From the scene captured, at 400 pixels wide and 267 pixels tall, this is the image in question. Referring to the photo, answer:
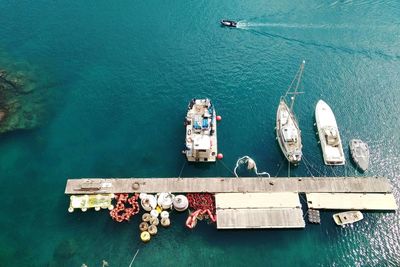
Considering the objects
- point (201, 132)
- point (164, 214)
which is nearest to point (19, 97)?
point (201, 132)

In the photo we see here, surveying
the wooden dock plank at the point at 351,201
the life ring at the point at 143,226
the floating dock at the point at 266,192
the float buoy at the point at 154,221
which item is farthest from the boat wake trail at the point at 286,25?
the life ring at the point at 143,226

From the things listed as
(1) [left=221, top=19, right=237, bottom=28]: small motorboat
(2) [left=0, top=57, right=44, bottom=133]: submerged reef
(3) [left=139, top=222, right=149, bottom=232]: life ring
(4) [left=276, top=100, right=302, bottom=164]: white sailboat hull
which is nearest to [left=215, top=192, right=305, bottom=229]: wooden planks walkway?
(4) [left=276, top=100, right=302, bottom=164]: white sailboat hull

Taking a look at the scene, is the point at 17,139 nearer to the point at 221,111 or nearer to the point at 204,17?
the point at 221,111

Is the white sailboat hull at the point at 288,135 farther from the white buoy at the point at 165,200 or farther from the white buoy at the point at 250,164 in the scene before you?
the white buoy at the point at 165,200

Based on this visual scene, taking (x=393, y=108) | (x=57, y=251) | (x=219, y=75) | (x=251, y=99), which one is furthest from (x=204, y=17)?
(x=57, y=251)

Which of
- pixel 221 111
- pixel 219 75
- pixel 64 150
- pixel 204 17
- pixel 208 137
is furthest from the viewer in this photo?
pixel 204 17

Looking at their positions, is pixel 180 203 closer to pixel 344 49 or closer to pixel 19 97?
pixel 19 97
